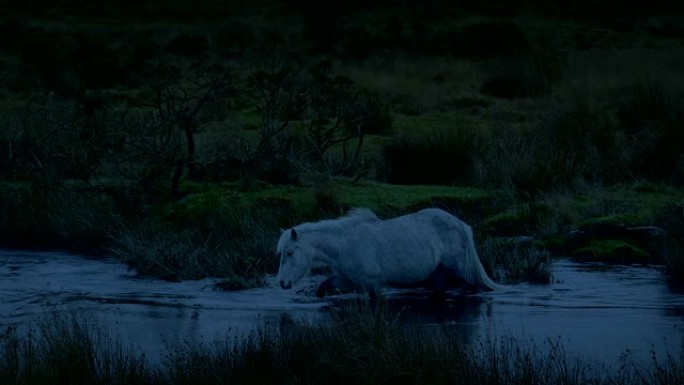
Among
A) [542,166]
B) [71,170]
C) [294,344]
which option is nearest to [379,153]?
[542,166]

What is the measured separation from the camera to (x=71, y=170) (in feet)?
56.3

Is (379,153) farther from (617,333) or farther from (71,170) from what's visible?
(617,333)

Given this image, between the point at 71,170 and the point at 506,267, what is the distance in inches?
299

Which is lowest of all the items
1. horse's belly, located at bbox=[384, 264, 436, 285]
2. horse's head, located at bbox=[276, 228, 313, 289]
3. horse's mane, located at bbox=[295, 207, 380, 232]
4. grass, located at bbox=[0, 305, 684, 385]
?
grass, located at bbox=[0, 305, 684, 385]

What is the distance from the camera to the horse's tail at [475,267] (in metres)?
11.2

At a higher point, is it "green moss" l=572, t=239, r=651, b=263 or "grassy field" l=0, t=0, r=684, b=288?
"grassy field" l=0, t=0, r=684, b=288

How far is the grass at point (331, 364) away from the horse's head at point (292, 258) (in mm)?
2071

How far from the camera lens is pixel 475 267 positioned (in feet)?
37.2

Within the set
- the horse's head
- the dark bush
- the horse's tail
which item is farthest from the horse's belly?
the dark bush

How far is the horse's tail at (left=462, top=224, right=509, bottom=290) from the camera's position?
11250 mm

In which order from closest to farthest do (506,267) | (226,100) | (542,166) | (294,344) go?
(294,344) < (506,267) < (542,166) < (226,100)

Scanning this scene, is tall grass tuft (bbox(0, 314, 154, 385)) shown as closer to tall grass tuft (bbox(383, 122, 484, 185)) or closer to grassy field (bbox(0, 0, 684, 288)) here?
grassy field (bbox(0, 0, 684, 288))

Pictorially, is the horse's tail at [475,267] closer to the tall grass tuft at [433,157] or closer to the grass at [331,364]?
the grass at [331,364]

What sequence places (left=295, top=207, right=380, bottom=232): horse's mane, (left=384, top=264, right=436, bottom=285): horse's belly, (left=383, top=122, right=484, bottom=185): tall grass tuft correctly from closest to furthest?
(left=295, top=207, right=380, bottom=232): horse's mane → (left=384, top=264, right=436, bottom=285): horse's belly → (left=383, top=122, right=484, bottom=185): tall grass tuft
